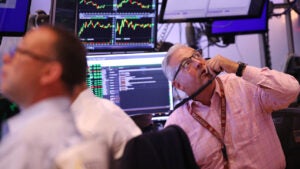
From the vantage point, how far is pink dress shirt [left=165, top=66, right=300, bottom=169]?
2189mm

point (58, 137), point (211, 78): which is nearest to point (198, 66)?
point (211, 78)

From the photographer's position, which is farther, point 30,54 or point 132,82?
point 132,82

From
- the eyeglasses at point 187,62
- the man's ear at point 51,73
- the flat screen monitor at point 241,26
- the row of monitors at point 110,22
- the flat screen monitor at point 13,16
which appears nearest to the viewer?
the man's ear at point 51,73

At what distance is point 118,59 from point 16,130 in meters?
2.10

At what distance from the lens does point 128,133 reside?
1357 mm

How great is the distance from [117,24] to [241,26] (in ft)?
3.37

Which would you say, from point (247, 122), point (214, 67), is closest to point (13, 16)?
point (214, 67)

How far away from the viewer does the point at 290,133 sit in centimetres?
239

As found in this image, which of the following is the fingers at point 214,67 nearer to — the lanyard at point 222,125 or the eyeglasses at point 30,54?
the lanyard at point 222,125

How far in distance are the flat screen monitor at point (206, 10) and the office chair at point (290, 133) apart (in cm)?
106

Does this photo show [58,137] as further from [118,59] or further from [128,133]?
[118,59]

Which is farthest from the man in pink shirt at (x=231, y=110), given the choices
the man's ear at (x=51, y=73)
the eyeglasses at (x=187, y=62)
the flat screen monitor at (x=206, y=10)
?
the man's ear at (x=51, y=73)

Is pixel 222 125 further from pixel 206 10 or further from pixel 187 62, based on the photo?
pixel 206 10

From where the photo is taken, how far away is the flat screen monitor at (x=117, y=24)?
2.96m
